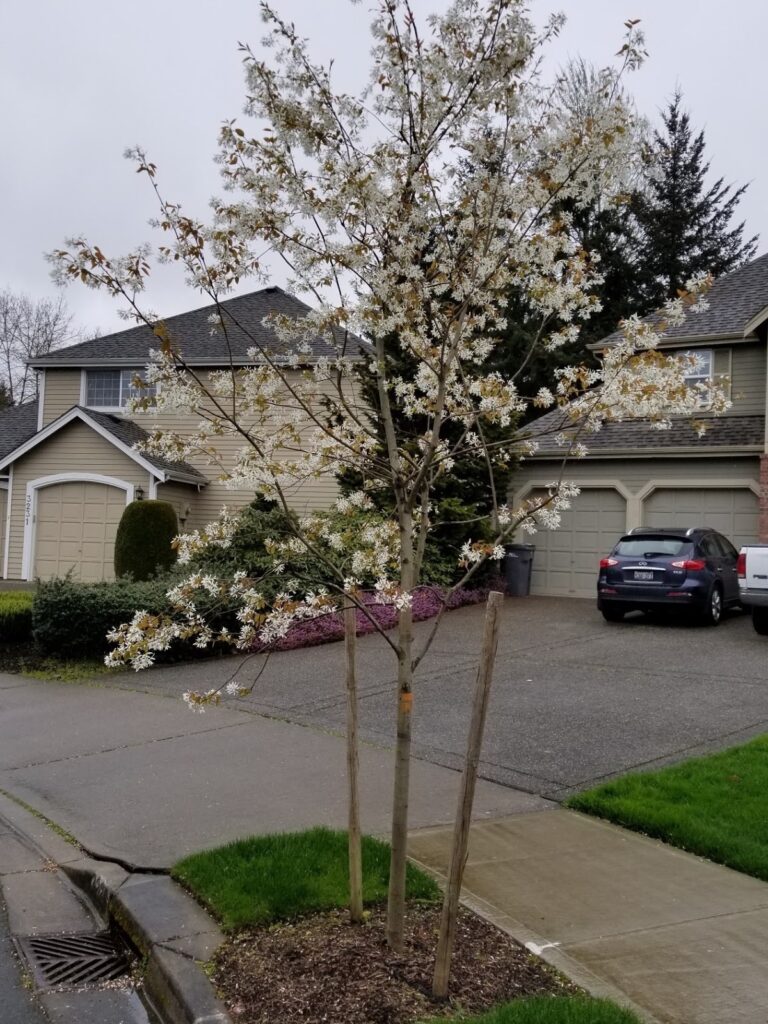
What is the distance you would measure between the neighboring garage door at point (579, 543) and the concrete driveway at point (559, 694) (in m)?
4.23

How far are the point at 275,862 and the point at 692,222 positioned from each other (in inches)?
1480

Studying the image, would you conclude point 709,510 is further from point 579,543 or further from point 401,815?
point 401,815

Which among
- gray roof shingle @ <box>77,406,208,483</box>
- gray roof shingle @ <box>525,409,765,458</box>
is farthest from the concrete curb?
gray roof shingle @ <box>77,406,208,483</box>

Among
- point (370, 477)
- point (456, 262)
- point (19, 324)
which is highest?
point (19, 324)

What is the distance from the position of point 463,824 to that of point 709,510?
15.9m

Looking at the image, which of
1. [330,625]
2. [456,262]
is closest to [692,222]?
[330,625]

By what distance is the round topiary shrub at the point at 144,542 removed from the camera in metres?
18.4

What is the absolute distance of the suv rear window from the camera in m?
15.2

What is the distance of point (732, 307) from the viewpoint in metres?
20.4

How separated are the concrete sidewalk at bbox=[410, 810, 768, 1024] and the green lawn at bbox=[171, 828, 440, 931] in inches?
17.6

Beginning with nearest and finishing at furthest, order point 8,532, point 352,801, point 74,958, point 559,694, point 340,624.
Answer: point 352,801, point 74,958, point 559,694, point 340,624, point 8,532

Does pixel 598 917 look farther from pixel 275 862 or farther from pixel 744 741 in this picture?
pixel 744 741

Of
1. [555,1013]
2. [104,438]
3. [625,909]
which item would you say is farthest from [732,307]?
[555,1013]

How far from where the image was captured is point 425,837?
18.9 feet
